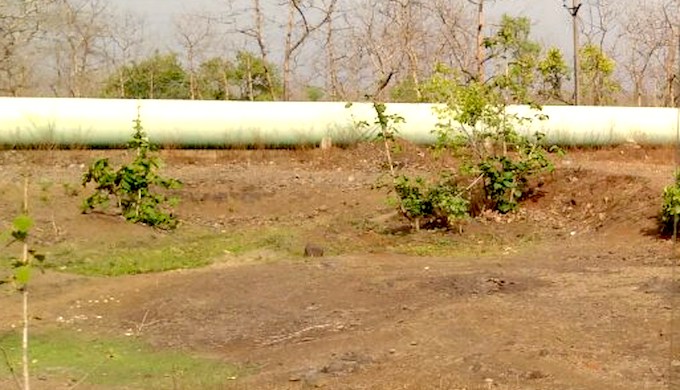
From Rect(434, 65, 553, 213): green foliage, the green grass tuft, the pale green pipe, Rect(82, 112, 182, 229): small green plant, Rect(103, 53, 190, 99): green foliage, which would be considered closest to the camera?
the green grass tuft

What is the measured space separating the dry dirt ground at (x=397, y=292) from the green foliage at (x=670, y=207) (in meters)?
0.21

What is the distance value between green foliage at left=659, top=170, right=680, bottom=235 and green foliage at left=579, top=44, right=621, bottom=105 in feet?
46.8

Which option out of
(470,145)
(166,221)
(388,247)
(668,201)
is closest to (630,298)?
(668,201)

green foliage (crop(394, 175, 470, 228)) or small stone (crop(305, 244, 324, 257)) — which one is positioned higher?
green foliage (crop(394, 175, 470, 228))

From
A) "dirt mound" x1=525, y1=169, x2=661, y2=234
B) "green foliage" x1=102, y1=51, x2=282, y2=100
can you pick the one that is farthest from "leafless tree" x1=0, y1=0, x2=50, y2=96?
"dirt mound" x1=525, y1=169, x2=661, y2=234

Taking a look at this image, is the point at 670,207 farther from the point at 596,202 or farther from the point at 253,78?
the point at 253,78

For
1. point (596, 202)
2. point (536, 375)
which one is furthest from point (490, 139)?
point (536, 375)

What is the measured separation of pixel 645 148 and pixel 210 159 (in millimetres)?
7793

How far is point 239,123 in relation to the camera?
1313cm

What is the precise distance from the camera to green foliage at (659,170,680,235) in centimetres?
721

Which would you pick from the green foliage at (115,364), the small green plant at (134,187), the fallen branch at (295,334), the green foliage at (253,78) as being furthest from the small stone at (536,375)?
the green foliage at (253,78)

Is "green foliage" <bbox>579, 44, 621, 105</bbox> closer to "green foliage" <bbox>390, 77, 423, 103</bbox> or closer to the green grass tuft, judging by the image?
"green foliage" <bbox>390, 77, 423, 103</bbox>

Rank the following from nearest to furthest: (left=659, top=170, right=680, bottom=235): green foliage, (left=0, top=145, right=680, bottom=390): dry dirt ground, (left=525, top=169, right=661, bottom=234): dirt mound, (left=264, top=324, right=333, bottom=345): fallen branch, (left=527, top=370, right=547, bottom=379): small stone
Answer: (left=527, top=370, right=547, bottom=379): small stone
(left=0, top=145, right=680, bottom=390): dry dirt ground
(left=264, top=324, right=333, bottom=345): fallen branch
(left=659, top=170, right=680, bottom=235): green foliage
(left=525, top=169, right=661, bottom=234): dirt mound

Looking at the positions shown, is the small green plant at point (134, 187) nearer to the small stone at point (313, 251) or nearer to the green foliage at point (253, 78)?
the small stone at point (313, 251)
